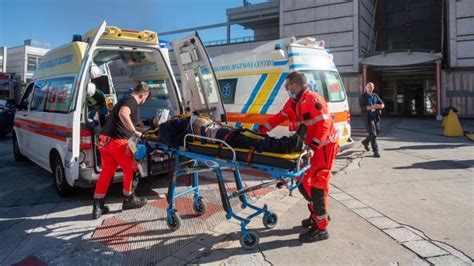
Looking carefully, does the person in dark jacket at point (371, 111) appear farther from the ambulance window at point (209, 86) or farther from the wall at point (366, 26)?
the wall at point (366, 26)

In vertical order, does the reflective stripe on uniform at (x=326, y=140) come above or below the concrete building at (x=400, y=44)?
below

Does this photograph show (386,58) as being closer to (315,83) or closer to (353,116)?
(353,116)

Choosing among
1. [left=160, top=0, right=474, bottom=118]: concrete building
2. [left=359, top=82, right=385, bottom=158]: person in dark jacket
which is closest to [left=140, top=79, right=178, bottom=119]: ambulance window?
[left=359, top=82, right=385, bottom=158]: person in dark jacket

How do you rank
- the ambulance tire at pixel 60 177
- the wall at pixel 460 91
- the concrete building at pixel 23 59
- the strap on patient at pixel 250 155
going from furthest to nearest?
the concrete building at pixel 23 59 → the wall at pixel 460 91 → the ambulance tire at pixel 60 177 → the strap on patient at pixel 250 155

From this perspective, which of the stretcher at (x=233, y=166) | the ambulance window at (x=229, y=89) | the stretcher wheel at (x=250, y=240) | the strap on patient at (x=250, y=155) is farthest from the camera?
the ambulance window at (x=229, y=89)

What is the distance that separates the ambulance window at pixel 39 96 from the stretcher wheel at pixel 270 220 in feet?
14.2

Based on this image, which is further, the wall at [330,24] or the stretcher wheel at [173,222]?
the wall at [330,24]

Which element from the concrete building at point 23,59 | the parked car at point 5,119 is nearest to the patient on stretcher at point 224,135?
the parked car at point 5,119

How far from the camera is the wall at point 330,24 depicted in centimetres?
2084

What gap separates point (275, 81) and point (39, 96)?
424 centimetres

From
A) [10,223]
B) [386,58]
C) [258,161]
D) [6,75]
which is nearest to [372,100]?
[258,161]

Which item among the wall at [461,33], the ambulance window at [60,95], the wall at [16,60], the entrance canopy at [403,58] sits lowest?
the ambulance window at [60,95]

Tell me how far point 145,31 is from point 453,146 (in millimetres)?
8353

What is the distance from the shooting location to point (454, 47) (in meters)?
18.7
